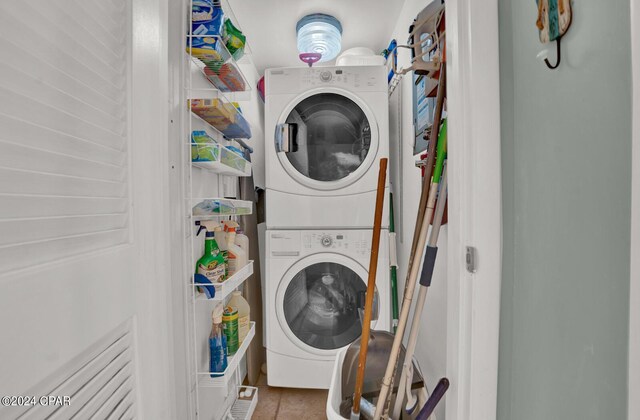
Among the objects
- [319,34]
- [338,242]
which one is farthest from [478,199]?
[319,34]

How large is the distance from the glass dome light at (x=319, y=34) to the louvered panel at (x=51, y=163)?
5.57 ft

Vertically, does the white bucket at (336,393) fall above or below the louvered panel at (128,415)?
below

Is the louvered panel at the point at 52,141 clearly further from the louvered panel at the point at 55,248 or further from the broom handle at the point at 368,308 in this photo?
the broom handle at the point at 368,308

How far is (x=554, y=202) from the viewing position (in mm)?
591

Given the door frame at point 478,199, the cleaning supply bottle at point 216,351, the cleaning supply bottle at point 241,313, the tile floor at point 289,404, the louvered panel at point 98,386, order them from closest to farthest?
the louvered panel at point 98,386 → the door frame at point 478,199 → the cleaning supply bottle at point 216,351 → the cleaning supply bottle at point 241,313 → the tile floor at point 289,404

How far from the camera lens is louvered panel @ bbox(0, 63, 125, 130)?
445mm

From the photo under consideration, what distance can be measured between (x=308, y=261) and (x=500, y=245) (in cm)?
Answer: 118

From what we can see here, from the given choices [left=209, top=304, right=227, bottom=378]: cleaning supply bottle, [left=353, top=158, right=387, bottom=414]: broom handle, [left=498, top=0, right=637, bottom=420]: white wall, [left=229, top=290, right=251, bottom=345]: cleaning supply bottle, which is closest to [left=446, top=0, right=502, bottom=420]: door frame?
[left=498, top=0, right=637, bottom=420]: white wall

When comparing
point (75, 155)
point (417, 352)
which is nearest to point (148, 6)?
point (75, 155)

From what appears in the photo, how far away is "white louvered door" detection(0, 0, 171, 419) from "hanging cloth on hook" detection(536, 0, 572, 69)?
34.4 inches

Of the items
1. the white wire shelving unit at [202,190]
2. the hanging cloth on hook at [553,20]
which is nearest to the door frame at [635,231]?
the hanging cloth on hook at [553,20]

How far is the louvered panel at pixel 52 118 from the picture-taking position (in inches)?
17.6

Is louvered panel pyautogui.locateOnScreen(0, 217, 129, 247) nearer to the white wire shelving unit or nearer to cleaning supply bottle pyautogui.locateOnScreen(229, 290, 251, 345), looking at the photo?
the white wire shelving unit

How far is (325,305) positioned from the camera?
5.97ft
